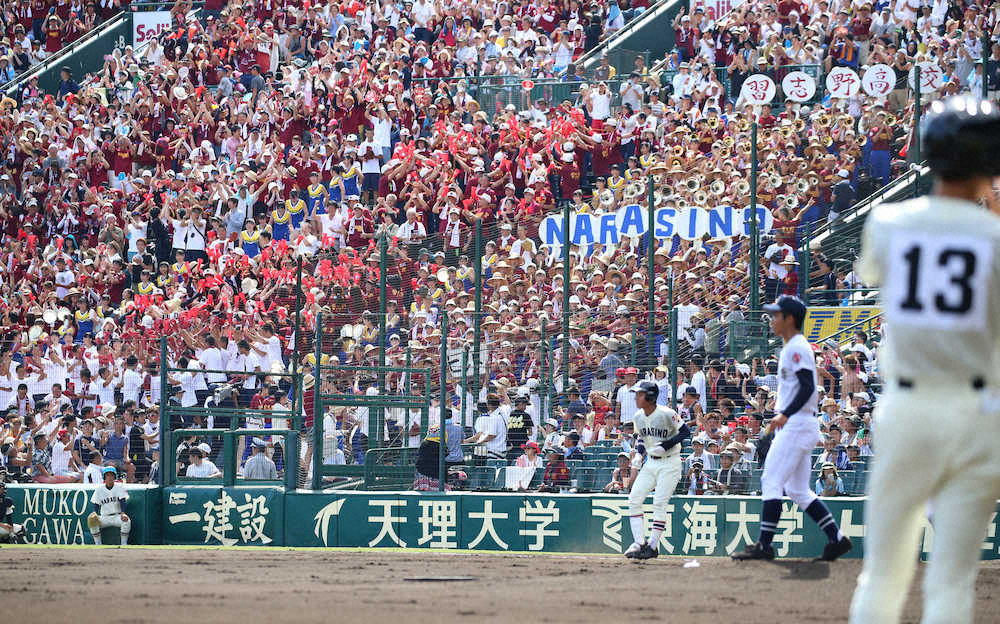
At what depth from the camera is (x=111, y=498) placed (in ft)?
50.8

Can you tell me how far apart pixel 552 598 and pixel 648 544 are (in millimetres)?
3292

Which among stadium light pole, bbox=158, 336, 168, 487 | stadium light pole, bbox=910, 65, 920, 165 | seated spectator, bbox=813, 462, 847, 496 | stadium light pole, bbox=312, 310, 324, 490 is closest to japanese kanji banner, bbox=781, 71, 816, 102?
stadium light pole, bbox=910, 65, 920, 165

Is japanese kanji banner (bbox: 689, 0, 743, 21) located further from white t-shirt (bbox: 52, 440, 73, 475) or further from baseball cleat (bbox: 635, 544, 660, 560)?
baseball cleat (bbox: 635, 544, 660, 560)

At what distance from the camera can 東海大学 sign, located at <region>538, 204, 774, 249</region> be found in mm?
18078

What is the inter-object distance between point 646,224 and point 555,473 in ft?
14.3

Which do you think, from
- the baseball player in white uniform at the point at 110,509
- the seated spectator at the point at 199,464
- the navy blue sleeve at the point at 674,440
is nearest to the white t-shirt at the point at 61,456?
the baseball player in white uniform at the point at 110,509

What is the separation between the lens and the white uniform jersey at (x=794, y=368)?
412 inches

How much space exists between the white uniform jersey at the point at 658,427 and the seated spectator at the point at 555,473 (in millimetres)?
2542

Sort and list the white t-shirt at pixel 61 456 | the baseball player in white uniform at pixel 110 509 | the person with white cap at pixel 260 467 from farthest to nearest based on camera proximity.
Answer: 1. the white t-shirt at pixel 61 456
2. the person with white cap at pixel 260 467
3. the baseball player in white uniform at pixel 110 509

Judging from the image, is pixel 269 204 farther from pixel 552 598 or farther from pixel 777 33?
pixel 552 598

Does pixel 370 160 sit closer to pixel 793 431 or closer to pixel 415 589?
pixel 793 431

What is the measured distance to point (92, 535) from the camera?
15.7m

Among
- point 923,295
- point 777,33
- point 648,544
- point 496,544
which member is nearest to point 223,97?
point 777,33

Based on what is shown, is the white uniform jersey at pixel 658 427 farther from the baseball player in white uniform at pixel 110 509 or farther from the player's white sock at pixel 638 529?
the baseball player in white uniform at pixel 110 509
